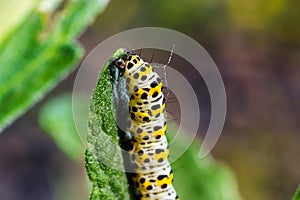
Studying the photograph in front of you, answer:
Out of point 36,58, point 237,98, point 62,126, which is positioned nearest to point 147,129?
point 36,58

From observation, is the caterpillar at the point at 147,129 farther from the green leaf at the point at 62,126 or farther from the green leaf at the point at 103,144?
the green leaf at the point at 62,126

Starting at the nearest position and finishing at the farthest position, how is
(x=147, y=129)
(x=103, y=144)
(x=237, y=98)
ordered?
(x=103, y=144), (x=147, y=129), (x=237, y=98)

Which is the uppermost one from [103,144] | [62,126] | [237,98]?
[237,98]

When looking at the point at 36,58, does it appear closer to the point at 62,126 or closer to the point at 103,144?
the point at 103,144

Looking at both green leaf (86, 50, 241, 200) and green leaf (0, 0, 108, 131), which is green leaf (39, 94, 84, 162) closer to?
green leaf (0, 0, 108, 131)

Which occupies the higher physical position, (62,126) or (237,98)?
(237,98)

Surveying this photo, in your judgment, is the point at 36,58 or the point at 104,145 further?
the point at 36,58

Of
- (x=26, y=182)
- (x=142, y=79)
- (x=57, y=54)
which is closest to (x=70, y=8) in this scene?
(x=57, y=54)

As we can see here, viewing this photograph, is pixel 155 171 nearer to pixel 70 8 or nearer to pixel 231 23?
pixel 70 8

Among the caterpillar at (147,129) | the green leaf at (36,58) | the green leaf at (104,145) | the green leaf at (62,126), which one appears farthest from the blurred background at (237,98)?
the green leaf at (104,145)
